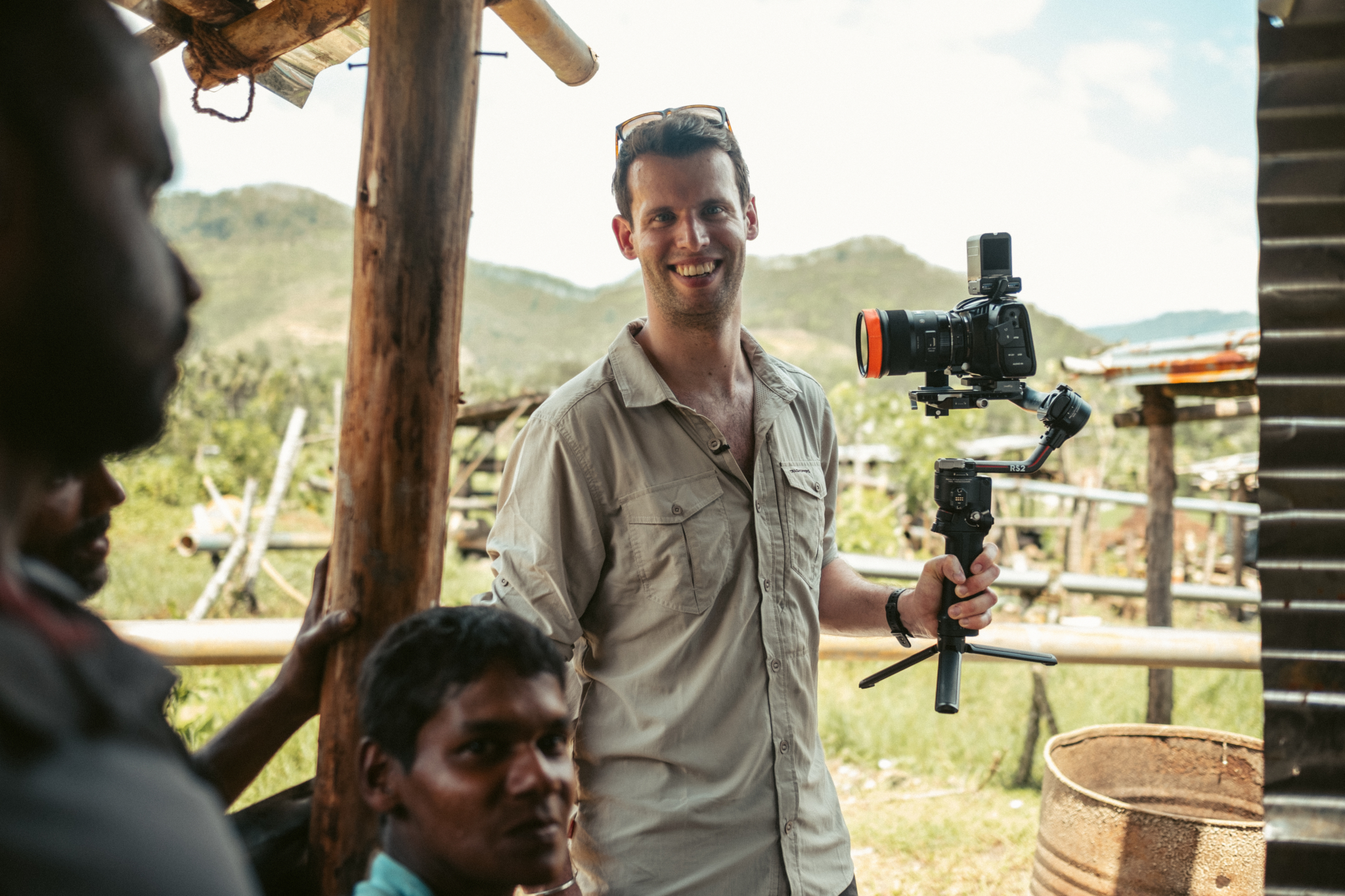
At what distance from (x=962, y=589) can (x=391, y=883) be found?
1121 millimetres

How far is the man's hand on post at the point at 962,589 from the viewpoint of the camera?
1700mm

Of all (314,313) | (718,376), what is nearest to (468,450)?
(718,376)

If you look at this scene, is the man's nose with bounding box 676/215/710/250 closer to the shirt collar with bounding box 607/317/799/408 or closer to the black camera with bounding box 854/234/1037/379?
the shirt collar with bounding box 607/317/799/408

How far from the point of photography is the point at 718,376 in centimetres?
192

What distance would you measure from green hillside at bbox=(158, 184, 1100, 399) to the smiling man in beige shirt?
151 ft

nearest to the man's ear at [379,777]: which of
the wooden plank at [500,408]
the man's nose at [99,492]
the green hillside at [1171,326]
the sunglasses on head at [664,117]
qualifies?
the man's nose at [99,492]

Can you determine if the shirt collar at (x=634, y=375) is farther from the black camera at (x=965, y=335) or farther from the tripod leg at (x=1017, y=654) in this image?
the tripod leg at (x=1017, y=654)

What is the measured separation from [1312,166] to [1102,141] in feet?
468

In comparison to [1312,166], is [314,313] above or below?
above

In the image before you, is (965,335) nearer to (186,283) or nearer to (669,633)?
(669,633)

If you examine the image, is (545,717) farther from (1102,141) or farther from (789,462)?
(1102,141)

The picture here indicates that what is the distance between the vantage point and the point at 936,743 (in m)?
5.62

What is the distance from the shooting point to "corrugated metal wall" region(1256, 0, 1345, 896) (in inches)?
37.2

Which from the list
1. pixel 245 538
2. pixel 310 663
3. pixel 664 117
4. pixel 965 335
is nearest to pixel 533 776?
pixel 310 663
